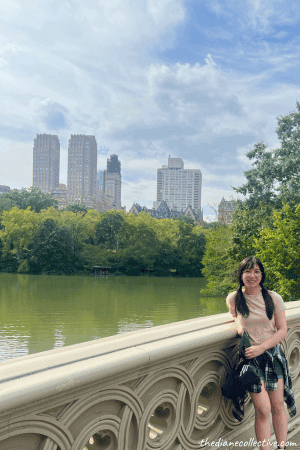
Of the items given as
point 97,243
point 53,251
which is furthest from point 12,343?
point 97,243

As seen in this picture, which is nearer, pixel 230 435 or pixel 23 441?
pixel 23 441

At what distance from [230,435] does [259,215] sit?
24274 millimetres

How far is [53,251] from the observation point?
52.1 m

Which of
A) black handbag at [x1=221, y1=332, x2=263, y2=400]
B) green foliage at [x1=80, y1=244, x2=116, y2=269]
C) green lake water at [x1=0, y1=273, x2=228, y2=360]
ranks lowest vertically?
green lake water at [x1=0, y1=273, x2=228, y2=360]

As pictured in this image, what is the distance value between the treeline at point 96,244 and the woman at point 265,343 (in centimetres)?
4845

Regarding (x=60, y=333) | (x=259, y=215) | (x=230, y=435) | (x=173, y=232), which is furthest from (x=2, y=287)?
(x=230, y=435)

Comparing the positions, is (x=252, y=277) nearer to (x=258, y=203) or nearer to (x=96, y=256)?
(x=258, y=203)

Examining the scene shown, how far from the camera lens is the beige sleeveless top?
2.44 meters

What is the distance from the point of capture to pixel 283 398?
2.50 m

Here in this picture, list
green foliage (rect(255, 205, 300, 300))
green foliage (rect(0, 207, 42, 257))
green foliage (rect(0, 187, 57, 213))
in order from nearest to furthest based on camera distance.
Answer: green foliage (rect(255, 205, 300, 300))
green foliage (rect(0, 207, 42, 257))
green foliage (rect(0, 187, 57, 213))

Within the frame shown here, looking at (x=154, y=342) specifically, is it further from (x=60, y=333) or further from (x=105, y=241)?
(x=105, y=241)

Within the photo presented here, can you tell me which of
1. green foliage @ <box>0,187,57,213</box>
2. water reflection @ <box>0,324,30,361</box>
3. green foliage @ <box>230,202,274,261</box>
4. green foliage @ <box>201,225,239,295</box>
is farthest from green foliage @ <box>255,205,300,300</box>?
green foliage @ <box>0,187,57,213</box>

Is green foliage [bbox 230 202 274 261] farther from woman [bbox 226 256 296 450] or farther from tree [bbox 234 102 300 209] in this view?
woman [bbox 226 256 296 450]

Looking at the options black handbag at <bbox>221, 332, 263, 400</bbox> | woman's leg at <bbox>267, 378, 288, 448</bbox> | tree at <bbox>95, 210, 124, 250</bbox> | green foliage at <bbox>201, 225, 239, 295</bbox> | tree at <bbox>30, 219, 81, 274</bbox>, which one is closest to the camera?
black handbag at <bbox>221, 332, 263, 400</bbox>
